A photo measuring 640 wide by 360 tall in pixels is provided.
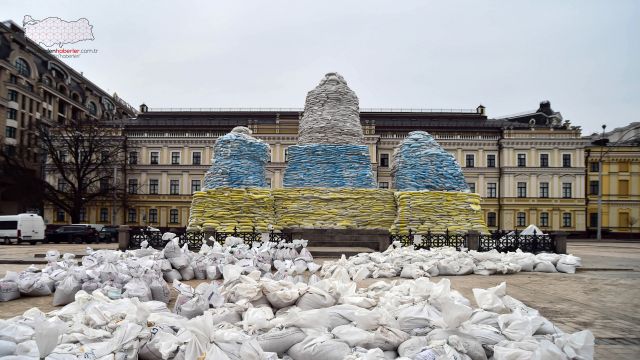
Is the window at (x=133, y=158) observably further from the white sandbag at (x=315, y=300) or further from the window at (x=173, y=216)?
the white sandbag at (x=315, y=300)

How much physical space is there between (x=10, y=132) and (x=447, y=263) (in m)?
44.9

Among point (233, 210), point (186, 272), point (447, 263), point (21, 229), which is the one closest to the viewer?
point (186, 272)

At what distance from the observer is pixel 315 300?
5480mm

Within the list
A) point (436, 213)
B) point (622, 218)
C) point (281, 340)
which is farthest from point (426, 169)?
point (622, 218)

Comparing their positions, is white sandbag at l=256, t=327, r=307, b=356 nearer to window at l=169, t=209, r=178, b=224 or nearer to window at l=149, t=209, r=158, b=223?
window at l=169, t=209, r=178, b=224

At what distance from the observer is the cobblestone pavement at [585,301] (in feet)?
18.4

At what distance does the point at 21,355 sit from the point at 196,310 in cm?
194

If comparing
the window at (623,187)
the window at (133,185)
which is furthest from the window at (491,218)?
the window at (133,185)

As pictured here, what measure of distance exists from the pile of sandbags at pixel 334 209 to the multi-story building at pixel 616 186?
1465 inches

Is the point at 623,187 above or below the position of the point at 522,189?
above

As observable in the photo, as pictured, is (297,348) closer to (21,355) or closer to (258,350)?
(258,350)

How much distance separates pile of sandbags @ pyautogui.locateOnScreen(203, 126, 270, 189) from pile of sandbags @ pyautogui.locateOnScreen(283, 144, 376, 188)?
1.27 meters

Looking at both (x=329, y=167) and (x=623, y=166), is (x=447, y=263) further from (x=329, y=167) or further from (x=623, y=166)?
(x=623, y=166)

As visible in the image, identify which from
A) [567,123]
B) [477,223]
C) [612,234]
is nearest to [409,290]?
[477,223]
